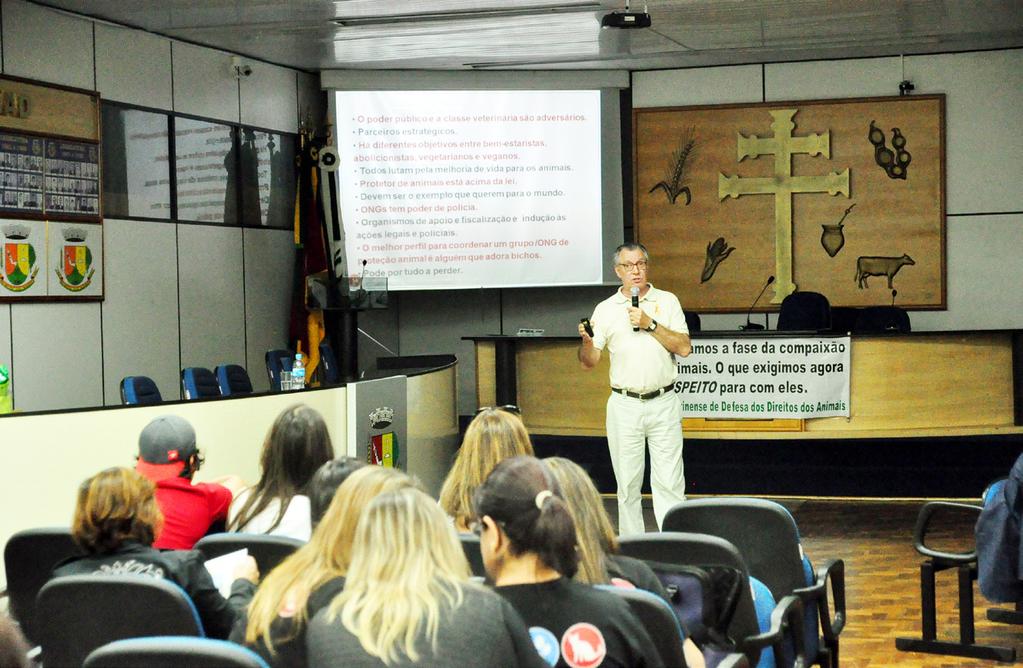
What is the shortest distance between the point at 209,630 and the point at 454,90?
29.1 ft

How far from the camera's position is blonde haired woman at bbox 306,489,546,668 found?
207cm

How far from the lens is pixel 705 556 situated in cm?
306

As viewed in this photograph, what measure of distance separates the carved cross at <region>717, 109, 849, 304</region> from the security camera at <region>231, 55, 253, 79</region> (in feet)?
14.6

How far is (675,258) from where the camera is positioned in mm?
11688

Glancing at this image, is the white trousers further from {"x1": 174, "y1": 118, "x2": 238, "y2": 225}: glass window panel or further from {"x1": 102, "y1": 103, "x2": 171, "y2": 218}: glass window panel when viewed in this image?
{"x1": 174, "y1": 118, "x2": 238, "y2": 225}: glass window panel

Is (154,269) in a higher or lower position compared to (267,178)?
lower

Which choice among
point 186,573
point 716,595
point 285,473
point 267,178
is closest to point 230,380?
point 267,178

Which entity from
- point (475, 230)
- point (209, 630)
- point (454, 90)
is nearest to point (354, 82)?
point (454, 90)

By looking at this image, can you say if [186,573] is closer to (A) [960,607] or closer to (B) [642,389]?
(A) [960,607]

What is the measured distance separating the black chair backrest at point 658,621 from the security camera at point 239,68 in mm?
8841

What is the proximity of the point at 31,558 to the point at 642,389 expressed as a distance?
12.4ft

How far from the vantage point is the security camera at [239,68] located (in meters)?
10.5

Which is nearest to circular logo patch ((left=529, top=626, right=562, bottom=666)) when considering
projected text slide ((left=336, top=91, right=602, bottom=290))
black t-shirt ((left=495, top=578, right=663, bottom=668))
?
black t-shirt ((left=495, top=578, right=663, bottom=668))

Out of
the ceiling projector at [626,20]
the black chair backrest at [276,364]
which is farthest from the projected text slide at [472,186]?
the ceiling projector at [626,20]
